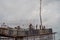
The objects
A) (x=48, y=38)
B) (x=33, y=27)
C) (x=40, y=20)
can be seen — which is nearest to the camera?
(x=33, y=27)

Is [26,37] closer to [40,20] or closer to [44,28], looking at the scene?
[44,28]

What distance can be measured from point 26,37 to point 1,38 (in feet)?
14.8

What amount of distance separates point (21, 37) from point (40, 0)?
418 inches

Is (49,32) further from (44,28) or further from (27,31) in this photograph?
(27,31)

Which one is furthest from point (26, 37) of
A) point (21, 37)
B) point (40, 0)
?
point (40, 0)

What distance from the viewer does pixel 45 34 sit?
3045 centimetres

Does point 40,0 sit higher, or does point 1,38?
point 40,0

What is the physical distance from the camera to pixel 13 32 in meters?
26.5

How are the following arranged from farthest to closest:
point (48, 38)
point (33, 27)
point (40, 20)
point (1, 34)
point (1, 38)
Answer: point (40, 20), point (48, 38), point (33, 27), point (1, 38), point (1, 34)

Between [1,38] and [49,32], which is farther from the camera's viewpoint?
[49,32]

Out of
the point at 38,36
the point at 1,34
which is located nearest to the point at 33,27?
the point at 38,36

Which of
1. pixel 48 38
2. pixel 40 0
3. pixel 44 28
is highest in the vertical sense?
pixel 40 0

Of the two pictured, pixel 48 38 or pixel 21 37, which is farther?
pixel 48 38

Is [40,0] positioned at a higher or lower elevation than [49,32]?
higher
